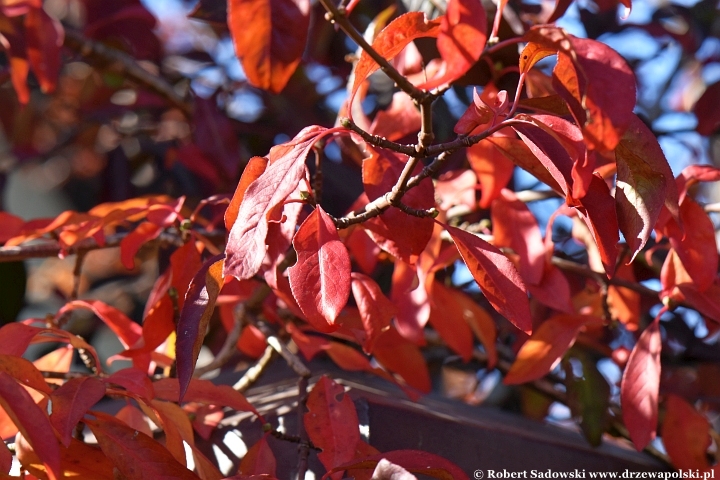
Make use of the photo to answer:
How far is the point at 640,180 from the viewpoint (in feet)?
1.86

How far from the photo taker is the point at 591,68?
1.51 feet

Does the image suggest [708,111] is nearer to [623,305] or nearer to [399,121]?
[623,305]

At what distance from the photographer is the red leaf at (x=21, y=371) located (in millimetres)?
638

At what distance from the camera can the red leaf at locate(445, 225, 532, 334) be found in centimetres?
65

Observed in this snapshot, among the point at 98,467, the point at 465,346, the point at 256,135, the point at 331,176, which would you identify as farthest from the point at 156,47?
the point at 98,467

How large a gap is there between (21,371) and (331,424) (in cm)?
28

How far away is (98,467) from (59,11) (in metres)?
2.68

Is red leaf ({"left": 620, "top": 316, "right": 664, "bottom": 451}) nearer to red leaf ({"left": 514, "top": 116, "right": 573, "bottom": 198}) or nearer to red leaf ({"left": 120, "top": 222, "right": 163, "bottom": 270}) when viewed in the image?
red leaf ({"left": 514, "top": 116, "right": 573, "bottom": 198})

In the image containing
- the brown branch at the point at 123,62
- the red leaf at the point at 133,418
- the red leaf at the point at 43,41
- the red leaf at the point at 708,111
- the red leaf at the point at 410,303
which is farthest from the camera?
the brown branch at the point at 123,62

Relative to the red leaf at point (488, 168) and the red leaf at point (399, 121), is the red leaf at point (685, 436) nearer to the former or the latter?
the red leaf at point (488, 168)

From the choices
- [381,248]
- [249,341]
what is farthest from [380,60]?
[249,341]

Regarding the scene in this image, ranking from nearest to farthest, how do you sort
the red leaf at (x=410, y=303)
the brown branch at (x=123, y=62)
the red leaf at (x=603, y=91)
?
the red leaf at (x=603, y=91) < the red leaf at (x=410, y=303) < the brown branch at (x=123, y=62)

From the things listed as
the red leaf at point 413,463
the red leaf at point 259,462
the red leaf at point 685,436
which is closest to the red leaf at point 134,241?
the red leaf at point 259,462

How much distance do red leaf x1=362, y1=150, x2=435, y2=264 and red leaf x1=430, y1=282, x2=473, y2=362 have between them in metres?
0.27
